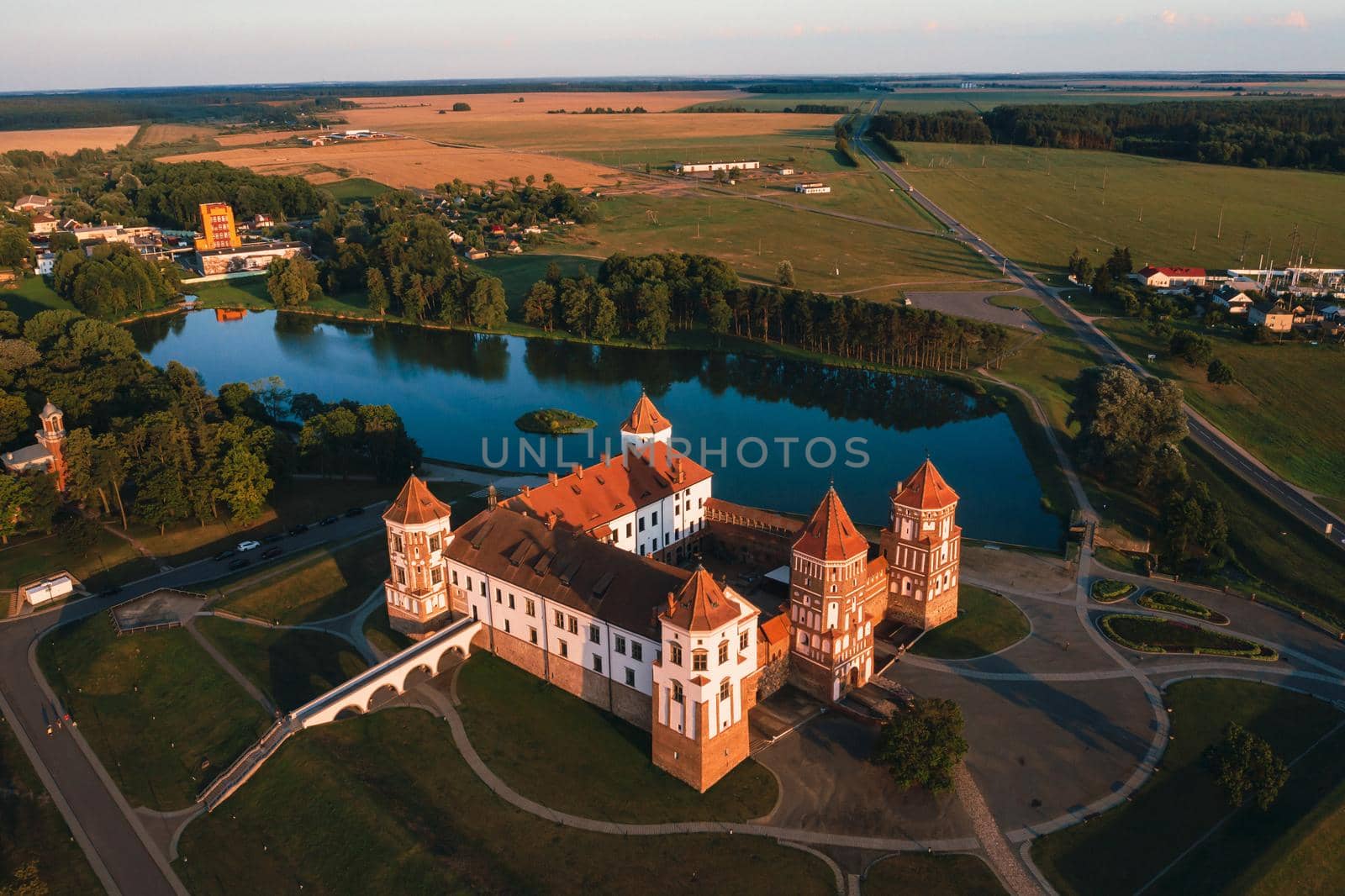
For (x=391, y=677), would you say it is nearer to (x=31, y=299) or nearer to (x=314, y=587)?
(x=314, y=587)

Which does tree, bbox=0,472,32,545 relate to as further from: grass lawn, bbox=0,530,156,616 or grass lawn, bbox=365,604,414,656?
grass lawn, bbox=365,604,414,656

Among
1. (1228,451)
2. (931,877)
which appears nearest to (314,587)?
(931,877)

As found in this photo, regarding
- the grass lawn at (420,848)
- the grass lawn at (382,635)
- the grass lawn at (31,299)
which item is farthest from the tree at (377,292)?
the grass lawn at (420,848)

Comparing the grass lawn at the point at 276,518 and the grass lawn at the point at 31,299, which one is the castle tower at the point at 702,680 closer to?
the grass lawn at the point at 276,518

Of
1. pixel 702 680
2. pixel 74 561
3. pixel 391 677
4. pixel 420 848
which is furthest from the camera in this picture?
pixel 74 561

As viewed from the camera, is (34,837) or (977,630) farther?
(977,630)

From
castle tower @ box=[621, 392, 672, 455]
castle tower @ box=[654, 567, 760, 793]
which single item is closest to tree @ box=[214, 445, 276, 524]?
castle tower @ box=[621, 392, 672, 455]
